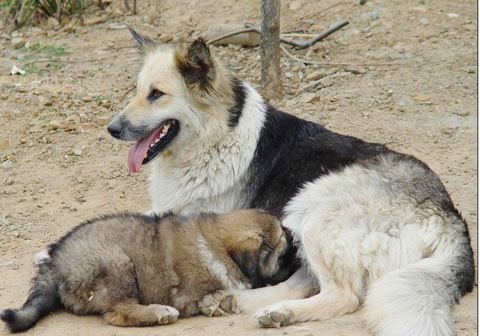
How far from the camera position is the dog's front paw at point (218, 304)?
5.81m

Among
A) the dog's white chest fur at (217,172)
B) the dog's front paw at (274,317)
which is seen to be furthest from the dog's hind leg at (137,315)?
the dog's white chest fur at (217,172)

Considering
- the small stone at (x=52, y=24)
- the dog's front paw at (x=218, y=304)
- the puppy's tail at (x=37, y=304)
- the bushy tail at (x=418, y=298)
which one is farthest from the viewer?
the small stone at (x=52, y=24)

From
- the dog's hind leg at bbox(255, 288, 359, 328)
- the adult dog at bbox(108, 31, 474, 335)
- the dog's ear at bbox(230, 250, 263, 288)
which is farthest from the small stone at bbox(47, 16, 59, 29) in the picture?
the dog's hind leg at bbox(255, 288, 359, 328)

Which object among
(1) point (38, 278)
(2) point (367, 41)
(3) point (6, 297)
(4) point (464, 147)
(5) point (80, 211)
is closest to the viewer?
(1) point (38, 278)

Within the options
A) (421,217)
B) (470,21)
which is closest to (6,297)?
(421,217)

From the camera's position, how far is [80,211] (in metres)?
8.12

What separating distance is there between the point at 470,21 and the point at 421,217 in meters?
5.86

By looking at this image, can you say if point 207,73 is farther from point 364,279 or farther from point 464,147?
point 464,147

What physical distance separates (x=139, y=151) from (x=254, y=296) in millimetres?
1631

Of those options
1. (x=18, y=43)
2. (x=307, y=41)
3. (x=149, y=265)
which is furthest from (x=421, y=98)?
(x=18, y=43)

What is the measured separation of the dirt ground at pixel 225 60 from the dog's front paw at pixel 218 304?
0.26 feet

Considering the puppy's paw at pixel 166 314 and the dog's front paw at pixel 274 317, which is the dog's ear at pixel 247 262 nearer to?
the dog's front paw at pixel 274 317

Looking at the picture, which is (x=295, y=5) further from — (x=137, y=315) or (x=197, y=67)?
(x=137, y=315)

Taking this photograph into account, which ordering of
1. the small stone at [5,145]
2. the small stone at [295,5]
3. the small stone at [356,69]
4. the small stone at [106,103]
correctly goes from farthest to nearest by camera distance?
1. the small stone at [295,5]
2. the small stone at [356,69]
3. the small stone at [106,103]
4. the small stone at [5,145]
